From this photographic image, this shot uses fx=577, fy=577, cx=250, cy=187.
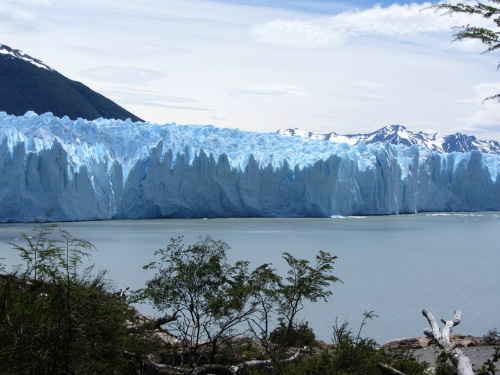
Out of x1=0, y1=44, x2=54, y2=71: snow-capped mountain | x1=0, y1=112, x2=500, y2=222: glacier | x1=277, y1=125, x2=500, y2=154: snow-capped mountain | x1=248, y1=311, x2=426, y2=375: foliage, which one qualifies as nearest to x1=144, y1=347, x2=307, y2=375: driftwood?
x1=248, y1=311, x2=426, y2=375: foliage

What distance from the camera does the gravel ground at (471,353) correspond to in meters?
5.04

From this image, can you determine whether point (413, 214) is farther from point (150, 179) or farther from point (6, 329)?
point (6, 329)

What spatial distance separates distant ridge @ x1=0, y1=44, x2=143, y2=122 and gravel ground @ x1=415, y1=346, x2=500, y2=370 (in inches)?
2149

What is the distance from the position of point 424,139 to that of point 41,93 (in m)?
112

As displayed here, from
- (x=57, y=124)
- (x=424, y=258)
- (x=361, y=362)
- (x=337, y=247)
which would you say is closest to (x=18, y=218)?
(x=57, y=124)

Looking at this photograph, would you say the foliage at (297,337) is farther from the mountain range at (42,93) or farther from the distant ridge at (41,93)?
the distant ridge at (41,93)

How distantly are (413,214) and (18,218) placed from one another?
23.5m

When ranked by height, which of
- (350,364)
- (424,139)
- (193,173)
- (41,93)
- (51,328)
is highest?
(424,139)

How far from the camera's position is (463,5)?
12.7 feet

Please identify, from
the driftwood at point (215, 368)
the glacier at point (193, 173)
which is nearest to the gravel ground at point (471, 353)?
the driftwood at point (215, 368)

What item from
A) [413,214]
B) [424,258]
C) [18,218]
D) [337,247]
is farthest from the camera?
[413,214]

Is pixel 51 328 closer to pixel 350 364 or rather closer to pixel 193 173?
pixel 350 364

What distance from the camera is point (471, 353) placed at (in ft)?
17.3

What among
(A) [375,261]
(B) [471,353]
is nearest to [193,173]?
(A) [375,261]
